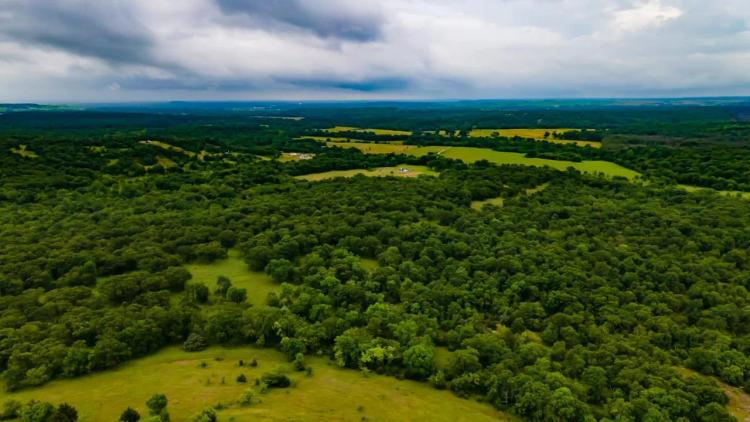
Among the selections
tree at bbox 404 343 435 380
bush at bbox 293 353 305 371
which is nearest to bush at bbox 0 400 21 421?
bush at bbox 293 353 305 371

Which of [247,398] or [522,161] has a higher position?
[522,161]

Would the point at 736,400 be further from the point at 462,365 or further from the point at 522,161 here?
A: the point at 522,161

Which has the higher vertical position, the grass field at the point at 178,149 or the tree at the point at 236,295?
the grass field at the point at 178,149

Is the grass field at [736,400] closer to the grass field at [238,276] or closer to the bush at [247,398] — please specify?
the bush at [247,398]

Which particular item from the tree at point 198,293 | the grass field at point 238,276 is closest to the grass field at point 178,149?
the grass field at point 238,276

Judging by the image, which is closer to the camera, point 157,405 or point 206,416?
point 206,416

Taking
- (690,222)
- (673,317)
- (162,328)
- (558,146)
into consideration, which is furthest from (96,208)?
(558,146)

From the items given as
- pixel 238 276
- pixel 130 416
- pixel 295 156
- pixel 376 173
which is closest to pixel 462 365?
pixel 130 416

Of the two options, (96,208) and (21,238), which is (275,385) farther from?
(96,208)
